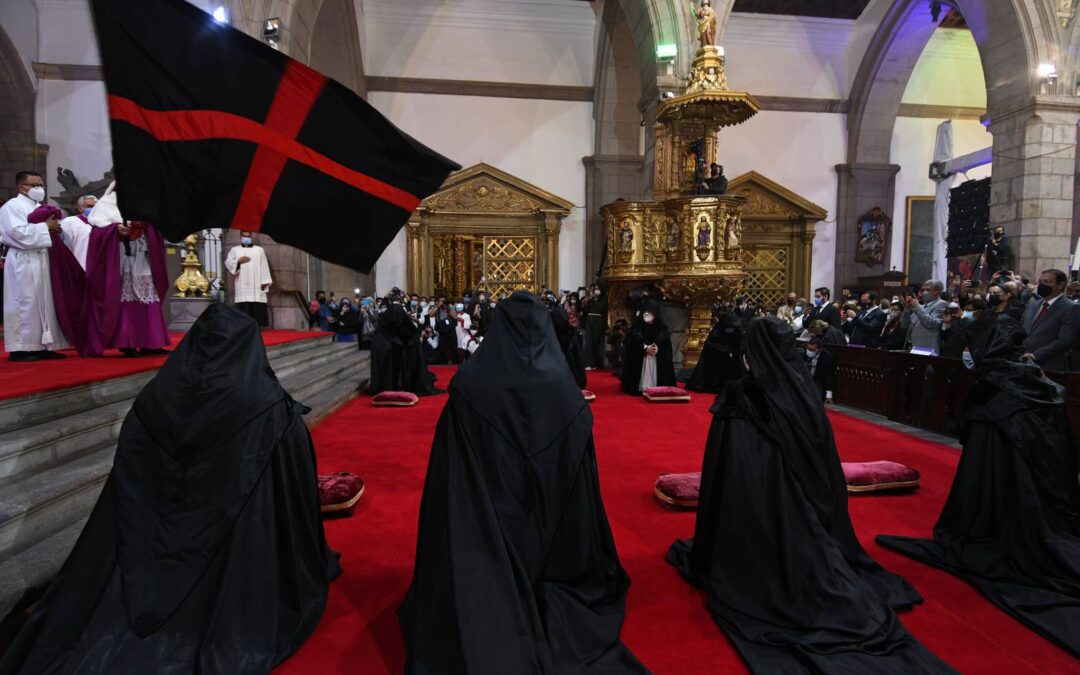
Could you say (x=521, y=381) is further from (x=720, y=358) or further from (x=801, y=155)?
(x=801, y=155)

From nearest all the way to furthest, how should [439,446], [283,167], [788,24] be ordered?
[439,446] < [283,167] < [788,24]

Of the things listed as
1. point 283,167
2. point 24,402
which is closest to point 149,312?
point 24,402


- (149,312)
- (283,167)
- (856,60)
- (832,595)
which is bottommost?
(832,595)

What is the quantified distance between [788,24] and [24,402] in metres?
19.2

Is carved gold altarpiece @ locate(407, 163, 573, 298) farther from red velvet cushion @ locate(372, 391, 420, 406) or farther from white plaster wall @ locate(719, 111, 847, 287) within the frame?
red velvet cushion @ locate(372, 391, 420, 406)

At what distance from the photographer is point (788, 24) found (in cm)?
1711

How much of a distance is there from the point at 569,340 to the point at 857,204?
12468mm

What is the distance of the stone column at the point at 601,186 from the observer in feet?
54.2

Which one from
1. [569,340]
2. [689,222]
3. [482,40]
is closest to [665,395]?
[569,340]

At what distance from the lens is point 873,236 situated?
1711 centimetres

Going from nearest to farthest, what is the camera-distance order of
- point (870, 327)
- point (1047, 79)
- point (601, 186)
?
point (870, 327), point (1047, 79), point (601, 186)

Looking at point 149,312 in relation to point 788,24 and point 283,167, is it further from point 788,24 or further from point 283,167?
point 788,24

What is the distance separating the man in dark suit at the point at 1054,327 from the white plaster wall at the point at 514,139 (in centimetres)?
1131

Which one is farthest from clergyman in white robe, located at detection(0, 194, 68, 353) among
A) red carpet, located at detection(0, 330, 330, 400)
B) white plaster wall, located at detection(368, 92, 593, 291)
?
white plaster wall, located at detection(368, 92, 593, 291)
